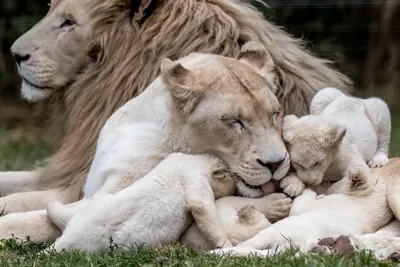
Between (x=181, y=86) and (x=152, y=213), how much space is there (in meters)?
0.64

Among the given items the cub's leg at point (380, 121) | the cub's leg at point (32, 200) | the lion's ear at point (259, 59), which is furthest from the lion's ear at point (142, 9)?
the cub's leg at point (380, 121)

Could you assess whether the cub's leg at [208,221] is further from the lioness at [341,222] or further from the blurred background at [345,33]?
the blurred background at [345,33]

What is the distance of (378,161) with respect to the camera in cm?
532

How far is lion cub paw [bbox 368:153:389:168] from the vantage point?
5.29m

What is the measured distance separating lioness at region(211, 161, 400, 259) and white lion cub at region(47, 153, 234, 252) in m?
0.22

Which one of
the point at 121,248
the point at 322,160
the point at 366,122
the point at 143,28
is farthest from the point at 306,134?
the point at 143,28

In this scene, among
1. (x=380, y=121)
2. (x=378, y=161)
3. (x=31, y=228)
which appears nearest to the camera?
(x=31, y=228)

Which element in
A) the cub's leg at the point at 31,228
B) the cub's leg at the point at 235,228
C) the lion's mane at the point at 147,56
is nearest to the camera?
the cub's leg at the point at 235,228

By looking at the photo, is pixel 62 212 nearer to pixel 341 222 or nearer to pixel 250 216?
pixel 250 216

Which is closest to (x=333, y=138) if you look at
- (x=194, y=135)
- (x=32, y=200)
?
(x=194, y=135)

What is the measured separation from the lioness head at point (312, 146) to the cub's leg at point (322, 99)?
0.56 m

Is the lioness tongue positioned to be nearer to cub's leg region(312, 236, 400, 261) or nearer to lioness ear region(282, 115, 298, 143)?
lioness ear region(282, 115, 298, 143)

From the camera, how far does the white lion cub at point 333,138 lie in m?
4.88

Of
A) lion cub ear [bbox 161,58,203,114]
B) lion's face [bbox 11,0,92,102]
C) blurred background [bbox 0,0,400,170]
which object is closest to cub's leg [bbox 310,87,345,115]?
lion cub ear [bbox 161,58,203,114]
